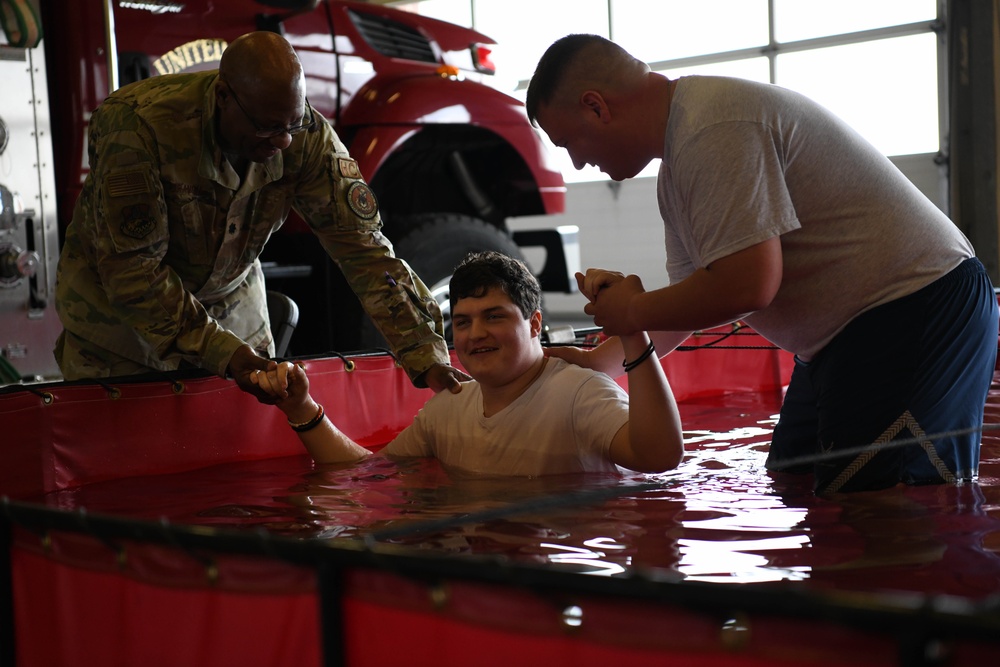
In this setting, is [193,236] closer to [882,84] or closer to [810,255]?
[810,255]

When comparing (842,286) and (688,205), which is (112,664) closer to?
(688,205)

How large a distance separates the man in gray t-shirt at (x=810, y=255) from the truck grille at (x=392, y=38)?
2825 mm

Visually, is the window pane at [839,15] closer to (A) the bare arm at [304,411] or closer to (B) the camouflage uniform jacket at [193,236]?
(B) the camouflage uniform jacket at [193,236]

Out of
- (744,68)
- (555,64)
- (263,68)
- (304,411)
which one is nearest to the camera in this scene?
(555,64)

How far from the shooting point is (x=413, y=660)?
1303 mm

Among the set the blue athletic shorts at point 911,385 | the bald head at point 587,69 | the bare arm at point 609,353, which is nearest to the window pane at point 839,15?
the bare arm at point 609,353

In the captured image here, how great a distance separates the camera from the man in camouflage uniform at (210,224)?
2.60 m

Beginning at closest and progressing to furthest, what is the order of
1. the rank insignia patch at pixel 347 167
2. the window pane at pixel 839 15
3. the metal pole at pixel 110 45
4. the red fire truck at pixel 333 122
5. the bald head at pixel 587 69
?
the bald head at pixel 587 69 → the rank insignia patch at pixel 347 167 → the metal pole at pixel 110 45 → the red fire truck at pixel 333 122 → the window pane at pixel 839 15

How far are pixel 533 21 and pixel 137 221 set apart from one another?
27.8 ft

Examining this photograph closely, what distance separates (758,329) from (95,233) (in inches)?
66.6

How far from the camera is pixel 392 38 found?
4840 mm

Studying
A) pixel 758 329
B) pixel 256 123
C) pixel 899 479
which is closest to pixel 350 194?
pixel 256 123

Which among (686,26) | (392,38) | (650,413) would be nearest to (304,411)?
(650,413)

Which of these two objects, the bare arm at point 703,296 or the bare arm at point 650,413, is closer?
the bare arm at point 703,296
